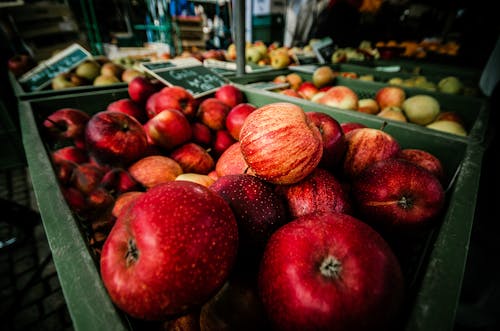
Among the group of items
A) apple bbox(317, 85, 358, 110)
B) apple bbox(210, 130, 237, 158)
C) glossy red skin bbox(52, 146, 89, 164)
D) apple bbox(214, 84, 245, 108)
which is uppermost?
apple bbox(214, 84, 245, 108)

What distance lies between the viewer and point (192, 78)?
2322 mm

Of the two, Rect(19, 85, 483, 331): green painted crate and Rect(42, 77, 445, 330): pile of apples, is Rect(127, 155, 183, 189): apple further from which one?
Rect(19, 85, 483, 331): green painted crate

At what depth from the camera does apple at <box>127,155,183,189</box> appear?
143 centimetres

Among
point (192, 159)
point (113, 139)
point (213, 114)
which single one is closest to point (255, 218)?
point (192, 159)

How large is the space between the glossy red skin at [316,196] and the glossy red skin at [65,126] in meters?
1.54

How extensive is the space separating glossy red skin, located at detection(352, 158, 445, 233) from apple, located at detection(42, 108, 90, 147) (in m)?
1.84

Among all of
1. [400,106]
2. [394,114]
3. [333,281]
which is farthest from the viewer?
[400,106]

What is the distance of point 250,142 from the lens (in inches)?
38.5

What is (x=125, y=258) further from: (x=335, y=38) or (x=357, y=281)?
(x=335, y=38)

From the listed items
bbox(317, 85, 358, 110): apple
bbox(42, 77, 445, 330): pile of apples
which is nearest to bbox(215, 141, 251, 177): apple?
bbox(42, 77, 445, 330): pile of apples

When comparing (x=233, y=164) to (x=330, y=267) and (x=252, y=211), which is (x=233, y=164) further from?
(x=330, y=267)

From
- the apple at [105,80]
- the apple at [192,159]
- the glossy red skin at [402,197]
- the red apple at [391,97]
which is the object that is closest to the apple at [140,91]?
the apple at [192,159]

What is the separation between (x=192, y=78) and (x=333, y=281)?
2.21 metres

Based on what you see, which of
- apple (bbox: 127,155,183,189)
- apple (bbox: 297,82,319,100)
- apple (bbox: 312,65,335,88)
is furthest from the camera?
apple (bbox: 312,65,335,88)
